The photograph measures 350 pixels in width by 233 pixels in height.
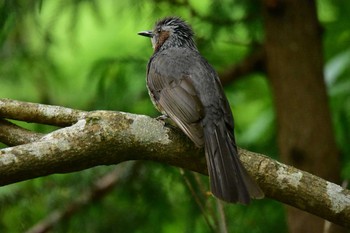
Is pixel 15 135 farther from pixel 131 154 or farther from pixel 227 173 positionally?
pixel 227 173

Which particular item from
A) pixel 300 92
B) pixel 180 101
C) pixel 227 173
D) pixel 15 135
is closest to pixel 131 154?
pixel 227 173

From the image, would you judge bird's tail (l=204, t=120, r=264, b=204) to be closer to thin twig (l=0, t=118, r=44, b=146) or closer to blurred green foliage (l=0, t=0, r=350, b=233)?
thin twig (l=0, t=118, r=44, b=146)

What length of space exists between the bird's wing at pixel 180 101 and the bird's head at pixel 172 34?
627 millimetres

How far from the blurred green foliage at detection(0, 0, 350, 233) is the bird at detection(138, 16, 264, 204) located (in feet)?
1.22

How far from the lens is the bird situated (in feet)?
13.1

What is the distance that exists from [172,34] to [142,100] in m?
0.68

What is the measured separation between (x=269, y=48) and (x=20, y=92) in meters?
2.56

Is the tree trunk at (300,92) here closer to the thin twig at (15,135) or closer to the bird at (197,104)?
the bird at (197,104)

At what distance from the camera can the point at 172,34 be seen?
19.2 feet

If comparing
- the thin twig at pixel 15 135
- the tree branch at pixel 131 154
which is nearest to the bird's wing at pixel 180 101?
the tree branch at pixel 131 154

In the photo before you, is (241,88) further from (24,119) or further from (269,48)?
(24,119)

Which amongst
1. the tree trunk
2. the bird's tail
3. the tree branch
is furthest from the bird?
the tree trunk

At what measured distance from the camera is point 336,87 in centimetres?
613

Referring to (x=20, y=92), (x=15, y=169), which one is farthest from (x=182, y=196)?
(x=15, y=169)
